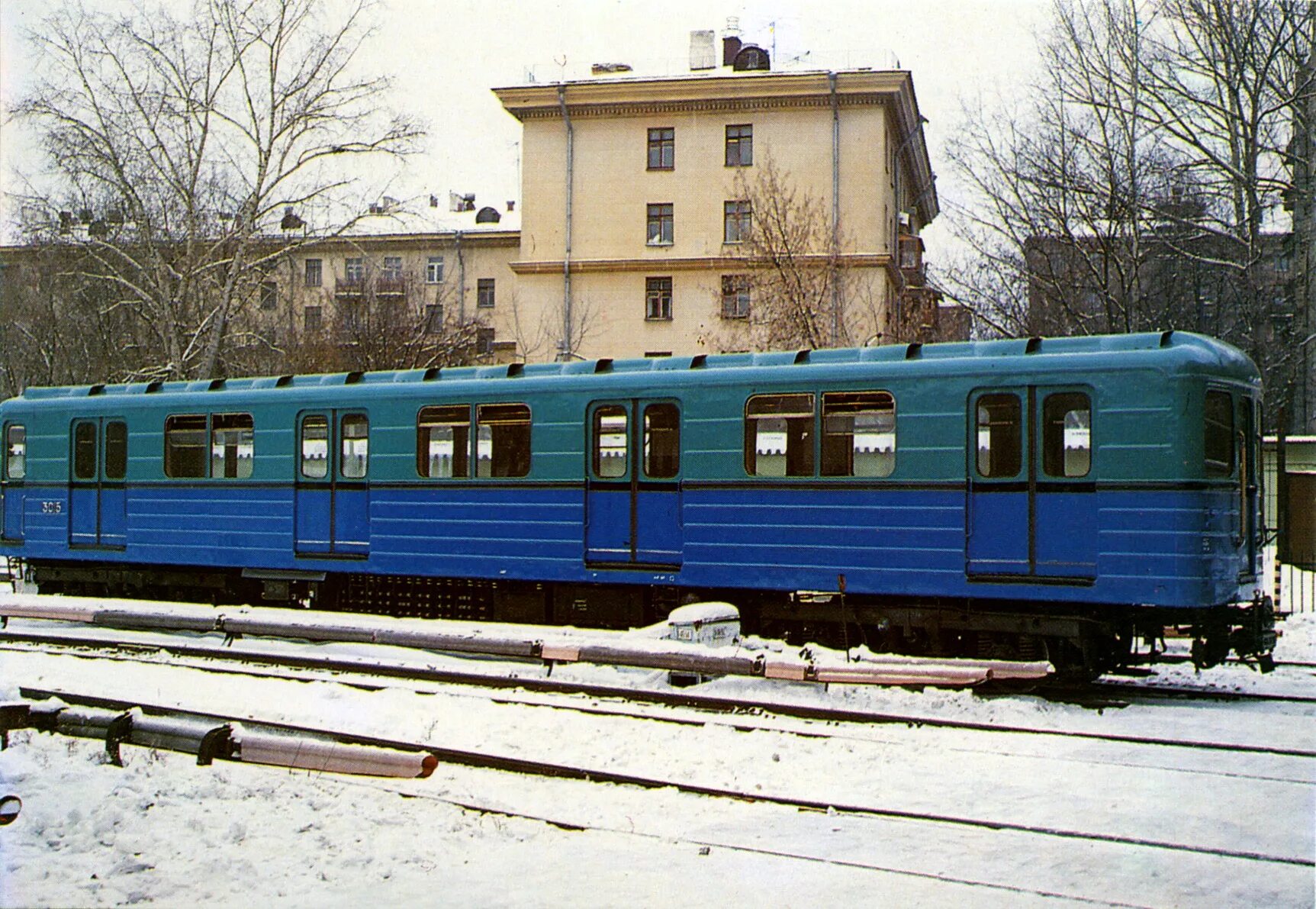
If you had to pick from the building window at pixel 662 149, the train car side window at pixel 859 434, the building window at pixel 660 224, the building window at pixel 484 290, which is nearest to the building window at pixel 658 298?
the building window at pixel 660 224

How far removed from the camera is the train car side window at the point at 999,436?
11.4 metres

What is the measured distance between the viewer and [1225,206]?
29.0m

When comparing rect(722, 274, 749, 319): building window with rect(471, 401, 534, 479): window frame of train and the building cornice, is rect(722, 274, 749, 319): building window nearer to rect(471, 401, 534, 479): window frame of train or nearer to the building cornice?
the building cornice

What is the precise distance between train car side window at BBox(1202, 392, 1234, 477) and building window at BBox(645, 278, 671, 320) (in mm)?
34750

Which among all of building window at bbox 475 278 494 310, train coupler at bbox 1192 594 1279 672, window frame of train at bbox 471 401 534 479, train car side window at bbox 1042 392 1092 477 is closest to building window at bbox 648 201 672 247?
building window at bbox 475 278 494 310

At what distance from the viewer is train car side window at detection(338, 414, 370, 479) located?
15.2 metres

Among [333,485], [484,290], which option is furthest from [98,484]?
[484,290]

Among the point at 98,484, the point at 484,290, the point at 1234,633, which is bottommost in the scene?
the point at 1234,633

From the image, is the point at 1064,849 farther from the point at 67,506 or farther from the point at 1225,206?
the point at 1225,206

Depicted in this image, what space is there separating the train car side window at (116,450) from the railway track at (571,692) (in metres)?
2.82

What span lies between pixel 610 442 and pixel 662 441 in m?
0.62

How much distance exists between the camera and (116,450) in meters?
17.2

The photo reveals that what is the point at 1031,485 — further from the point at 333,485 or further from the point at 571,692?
the point at 333,485

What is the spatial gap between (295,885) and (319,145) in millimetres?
24620
